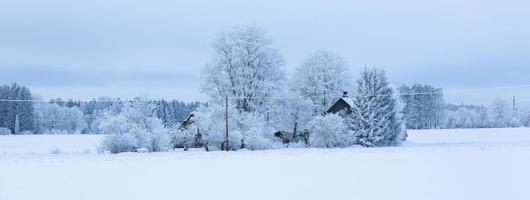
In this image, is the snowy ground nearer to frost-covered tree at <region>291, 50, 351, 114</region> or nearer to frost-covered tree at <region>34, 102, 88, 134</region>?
frost-covered tree at <region>291, 50, 351, 114</region>

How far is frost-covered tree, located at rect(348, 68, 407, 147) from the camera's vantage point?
152 feet

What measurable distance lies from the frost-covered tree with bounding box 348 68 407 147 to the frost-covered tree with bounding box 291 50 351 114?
6.56 meters

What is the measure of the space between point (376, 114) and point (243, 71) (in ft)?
34.7

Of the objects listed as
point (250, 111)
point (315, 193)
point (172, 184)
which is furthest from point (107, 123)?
point (315, 193)

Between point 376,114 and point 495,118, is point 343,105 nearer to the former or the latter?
point 376,114

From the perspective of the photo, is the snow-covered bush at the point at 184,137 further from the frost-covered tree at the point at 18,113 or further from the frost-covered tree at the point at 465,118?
the frost-covered tree at the point at 465,118

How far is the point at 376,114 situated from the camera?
46.7 metres

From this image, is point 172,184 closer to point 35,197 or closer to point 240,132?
point 35,197

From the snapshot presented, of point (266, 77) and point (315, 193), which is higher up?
point (266, 77)

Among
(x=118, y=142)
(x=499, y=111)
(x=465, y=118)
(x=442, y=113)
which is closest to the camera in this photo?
(x=118, y=142)

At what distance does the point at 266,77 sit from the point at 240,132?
23.6ft

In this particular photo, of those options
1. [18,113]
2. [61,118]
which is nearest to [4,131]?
[18,113]

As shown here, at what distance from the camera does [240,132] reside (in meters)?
43.7

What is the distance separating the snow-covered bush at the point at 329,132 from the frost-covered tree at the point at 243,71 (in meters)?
5.39
